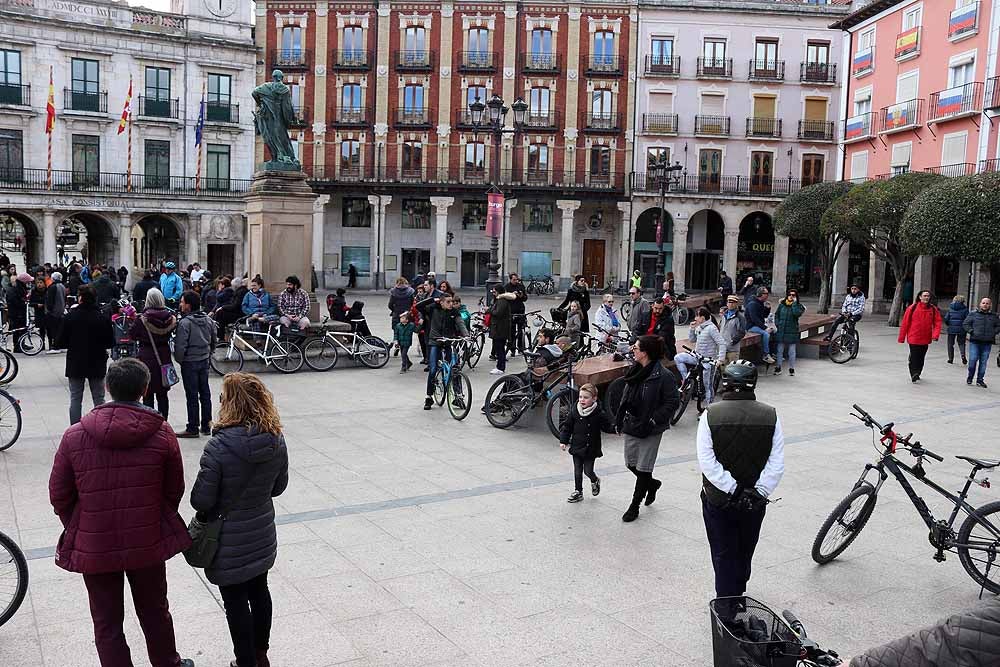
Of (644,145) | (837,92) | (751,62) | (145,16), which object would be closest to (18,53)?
(145,16)

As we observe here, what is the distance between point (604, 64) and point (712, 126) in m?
6.49

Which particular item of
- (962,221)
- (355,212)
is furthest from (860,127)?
(355,212)

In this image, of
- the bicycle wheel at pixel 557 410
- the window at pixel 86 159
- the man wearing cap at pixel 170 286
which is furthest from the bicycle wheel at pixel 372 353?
the window at pixel 86 159

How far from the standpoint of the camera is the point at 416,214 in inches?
1875

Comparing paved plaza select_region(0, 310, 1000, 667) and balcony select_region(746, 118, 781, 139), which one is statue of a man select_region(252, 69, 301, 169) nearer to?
paved plaza select_region(0, 310, 1000, 667)

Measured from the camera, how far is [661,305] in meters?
13.3

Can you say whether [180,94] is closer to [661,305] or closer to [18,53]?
[18,53]

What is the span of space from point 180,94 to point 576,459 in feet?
129

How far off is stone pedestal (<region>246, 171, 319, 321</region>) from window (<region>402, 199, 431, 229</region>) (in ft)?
100

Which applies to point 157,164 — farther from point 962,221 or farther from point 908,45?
point 962,221

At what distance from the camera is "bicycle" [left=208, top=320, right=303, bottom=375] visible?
49.0 feet

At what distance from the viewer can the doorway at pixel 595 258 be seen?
47.6m

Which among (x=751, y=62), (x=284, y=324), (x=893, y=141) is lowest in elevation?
(x=284, y=324)

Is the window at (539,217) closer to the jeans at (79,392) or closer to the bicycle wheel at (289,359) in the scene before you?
the bicycle wheel at (289,359)
